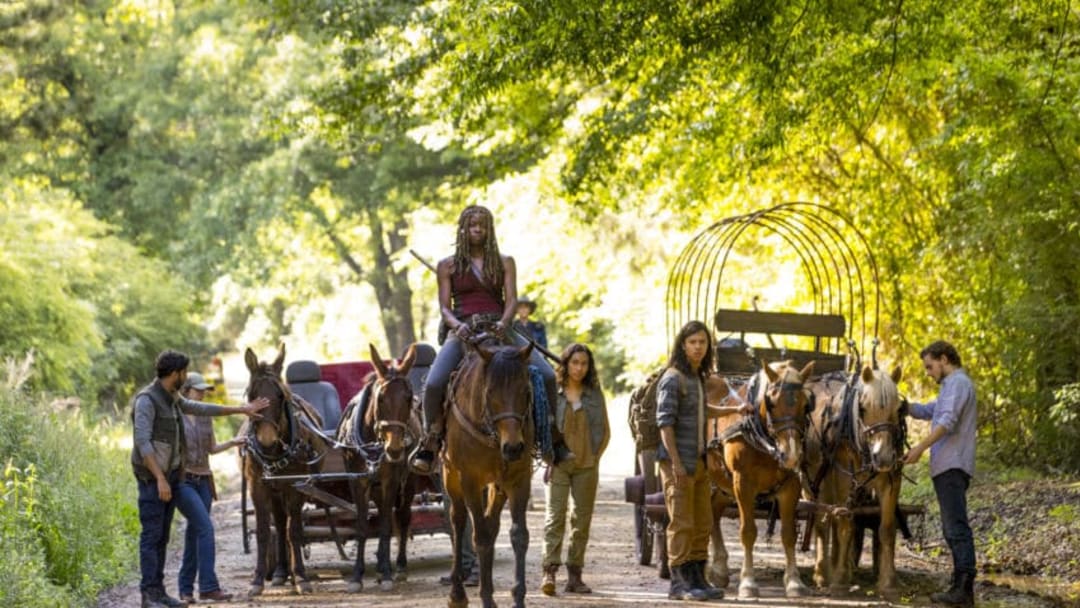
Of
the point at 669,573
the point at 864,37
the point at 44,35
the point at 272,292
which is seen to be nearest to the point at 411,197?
the point at 272,292

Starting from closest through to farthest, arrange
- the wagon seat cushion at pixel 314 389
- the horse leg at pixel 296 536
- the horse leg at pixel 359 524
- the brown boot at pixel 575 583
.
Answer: the brown boot at pixel 575 583
the horse leg at pixel 359 524
the horse leg at pixel 296 536
the wagon seat cushion at pixel 314 389

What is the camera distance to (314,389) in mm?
17625

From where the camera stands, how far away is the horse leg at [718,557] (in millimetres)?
13656

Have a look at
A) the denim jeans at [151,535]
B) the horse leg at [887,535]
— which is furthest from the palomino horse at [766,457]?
the denim jeans at [151,535]

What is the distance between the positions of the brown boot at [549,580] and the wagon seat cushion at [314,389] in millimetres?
4481

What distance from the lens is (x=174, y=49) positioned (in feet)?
154

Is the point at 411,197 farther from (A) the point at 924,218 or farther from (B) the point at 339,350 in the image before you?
(A) the point at 924,218

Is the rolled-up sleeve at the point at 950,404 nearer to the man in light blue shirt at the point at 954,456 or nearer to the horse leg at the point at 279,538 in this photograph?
the man in light blue shirt at the point at 954,456

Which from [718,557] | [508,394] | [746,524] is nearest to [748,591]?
[746,524]

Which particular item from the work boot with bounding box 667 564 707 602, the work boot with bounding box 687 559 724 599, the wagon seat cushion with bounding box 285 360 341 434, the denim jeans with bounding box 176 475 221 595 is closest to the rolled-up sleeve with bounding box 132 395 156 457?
the denim jeans with bounding box 176 475 221 595

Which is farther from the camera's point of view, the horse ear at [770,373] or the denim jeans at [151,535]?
the horse ear at [770,373]

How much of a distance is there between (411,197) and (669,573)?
1181 inches

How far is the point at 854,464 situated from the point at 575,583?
2.59 m

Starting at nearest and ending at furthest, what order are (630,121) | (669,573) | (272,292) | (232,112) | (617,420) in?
1. (669,573)
2. (630,121)
3. (617,420)
4. (232,112)
5. (272,292)
